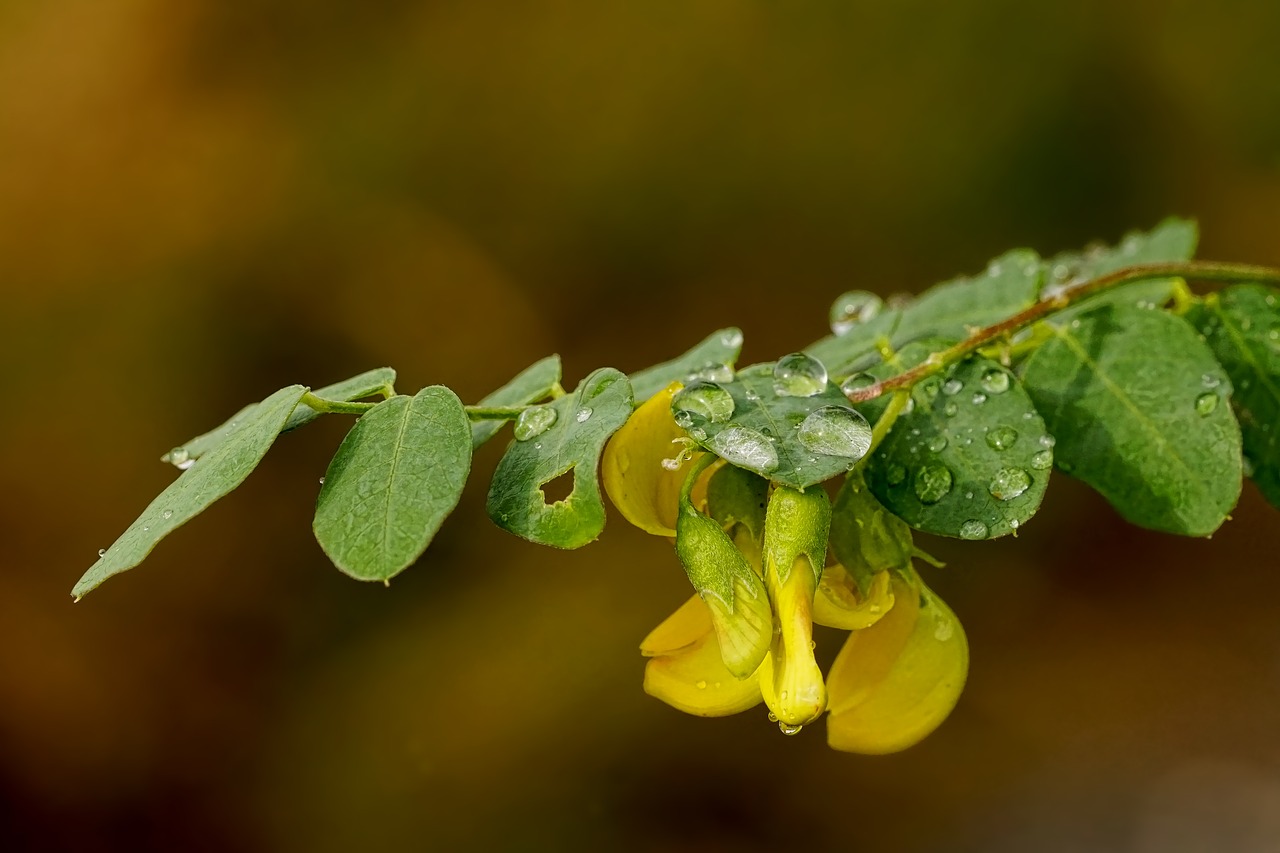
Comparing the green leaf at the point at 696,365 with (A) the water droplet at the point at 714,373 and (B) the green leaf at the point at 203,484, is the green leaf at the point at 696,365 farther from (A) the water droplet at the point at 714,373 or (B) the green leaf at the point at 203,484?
(B) the green leaf at the point at 203,484

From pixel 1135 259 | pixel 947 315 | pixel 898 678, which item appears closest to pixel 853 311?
pixel 947 315

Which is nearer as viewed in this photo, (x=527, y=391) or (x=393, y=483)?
(x=393, y=483)

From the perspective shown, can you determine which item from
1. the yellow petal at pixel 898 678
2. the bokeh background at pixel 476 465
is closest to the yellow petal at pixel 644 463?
the yellow petal at pixel 898 678

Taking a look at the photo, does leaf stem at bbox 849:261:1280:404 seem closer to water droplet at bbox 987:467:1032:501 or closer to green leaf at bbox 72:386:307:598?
water droplet at bbox 987:467:1032:501

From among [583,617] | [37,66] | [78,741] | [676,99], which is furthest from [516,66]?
[78,741]

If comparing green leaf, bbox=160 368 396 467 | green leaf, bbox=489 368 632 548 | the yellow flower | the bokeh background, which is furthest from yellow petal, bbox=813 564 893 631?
the bokeh background

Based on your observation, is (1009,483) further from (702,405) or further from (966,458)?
(702,405)
